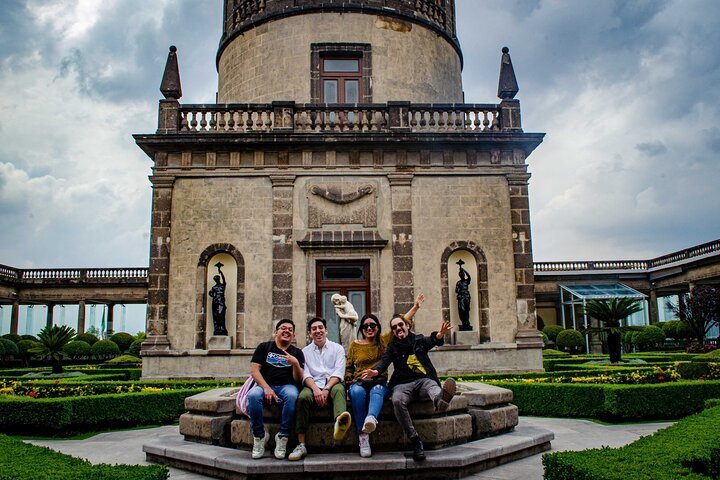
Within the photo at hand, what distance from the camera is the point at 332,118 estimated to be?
18359 millimetres

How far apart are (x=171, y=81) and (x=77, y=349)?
69.4ft

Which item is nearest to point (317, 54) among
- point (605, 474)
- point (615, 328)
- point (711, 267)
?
point (615, 328)

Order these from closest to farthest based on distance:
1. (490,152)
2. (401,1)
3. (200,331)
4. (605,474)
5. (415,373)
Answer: (605,474), (415,373), (200,331), (490,152), (401,1)

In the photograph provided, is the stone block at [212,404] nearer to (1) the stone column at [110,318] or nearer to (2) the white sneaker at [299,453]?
(2) the white sneaker at [299,453]

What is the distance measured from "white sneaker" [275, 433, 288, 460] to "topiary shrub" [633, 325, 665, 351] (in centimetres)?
3269

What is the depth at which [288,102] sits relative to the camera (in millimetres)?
17938

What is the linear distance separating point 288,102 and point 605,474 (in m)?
14.9

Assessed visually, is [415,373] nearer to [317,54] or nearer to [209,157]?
[209,157]

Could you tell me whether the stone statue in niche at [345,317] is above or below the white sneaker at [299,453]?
above

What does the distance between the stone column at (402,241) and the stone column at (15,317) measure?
3505 centimetres

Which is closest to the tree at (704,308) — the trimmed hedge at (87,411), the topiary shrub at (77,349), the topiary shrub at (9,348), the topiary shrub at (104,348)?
the trimmed hedge at (87,411)

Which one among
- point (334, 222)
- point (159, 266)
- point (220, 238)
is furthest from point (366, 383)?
point (159, 266)

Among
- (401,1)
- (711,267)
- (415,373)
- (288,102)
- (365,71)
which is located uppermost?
(401,1)

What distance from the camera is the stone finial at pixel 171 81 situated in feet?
59.5
